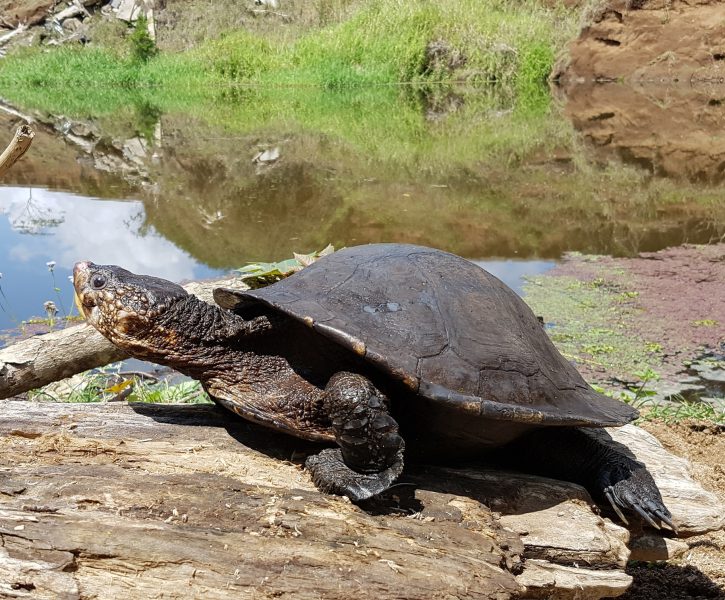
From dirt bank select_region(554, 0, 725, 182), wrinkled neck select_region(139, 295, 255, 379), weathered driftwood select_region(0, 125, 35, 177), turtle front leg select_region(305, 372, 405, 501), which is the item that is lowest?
turtle front leg select_region(305, 372, 405, 501)

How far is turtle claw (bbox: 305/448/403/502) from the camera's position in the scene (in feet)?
6.81

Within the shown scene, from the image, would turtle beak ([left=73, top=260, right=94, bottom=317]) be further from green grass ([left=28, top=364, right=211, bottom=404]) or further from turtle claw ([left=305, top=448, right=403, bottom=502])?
green grass ([left=28, top=364, right=211, bottom=404])

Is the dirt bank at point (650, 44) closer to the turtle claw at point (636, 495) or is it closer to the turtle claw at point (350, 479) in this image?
the turtle claw at point (636, 495)

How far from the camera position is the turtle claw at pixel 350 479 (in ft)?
6.81

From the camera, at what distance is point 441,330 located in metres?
2.30

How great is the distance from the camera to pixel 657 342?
5.09 metres

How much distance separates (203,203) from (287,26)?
73.9ft

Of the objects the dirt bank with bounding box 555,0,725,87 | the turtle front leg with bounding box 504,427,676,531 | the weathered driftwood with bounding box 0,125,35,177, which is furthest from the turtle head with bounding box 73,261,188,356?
the dirt bank with bounding box 555,0,725,87

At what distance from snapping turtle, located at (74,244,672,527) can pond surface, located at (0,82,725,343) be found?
3.47 m

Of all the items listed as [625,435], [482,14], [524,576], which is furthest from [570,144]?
[482,14]

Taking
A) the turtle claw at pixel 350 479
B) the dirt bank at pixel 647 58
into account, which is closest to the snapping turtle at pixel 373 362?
the turtle claw at pixel 350 479

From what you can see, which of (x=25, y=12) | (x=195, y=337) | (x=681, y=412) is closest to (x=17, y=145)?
(x=195, y=337)

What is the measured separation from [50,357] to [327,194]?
639 cm

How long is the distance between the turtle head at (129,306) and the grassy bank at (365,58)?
22.9 m
